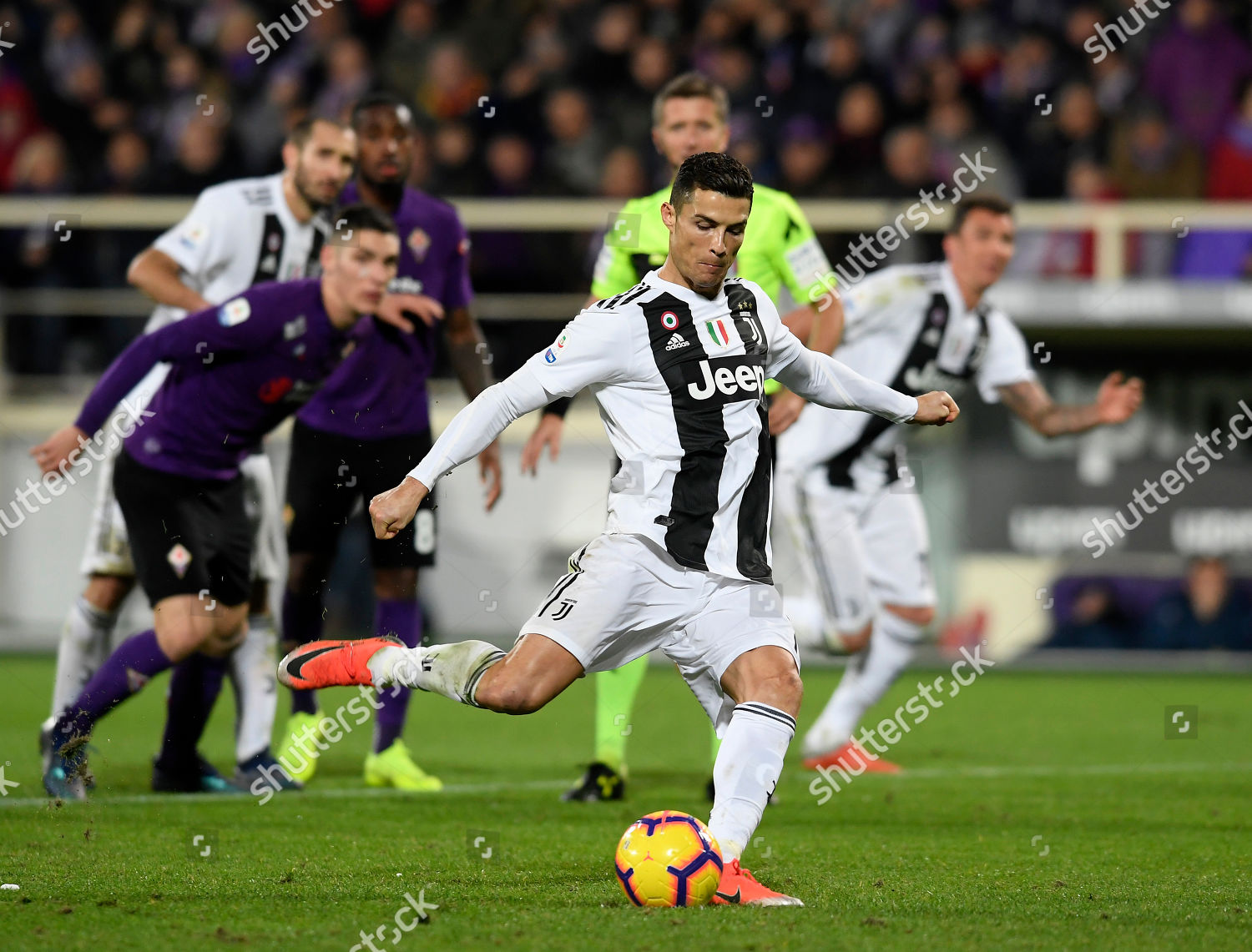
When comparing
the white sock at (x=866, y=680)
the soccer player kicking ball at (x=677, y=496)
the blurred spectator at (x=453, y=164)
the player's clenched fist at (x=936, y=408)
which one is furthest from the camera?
the blurred spectator at (x=453, y=164)

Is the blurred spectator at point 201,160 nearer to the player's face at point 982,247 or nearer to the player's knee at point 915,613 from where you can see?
the player's face at point 982,247

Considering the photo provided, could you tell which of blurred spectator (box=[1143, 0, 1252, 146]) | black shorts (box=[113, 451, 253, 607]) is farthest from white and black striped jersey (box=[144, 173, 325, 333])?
blurred spectator (box=[1143, 0, 1252, 146])

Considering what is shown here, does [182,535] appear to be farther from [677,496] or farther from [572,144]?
[572,144]

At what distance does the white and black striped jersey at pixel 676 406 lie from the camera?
4.52m

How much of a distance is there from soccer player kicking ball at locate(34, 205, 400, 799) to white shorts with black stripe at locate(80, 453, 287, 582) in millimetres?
512

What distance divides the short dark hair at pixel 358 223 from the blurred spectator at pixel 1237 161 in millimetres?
9604

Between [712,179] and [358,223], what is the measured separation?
199 cm

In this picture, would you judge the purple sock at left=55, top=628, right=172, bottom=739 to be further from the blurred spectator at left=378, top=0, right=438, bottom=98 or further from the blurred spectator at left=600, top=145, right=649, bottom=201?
the blurred spectator at left=378, top=0, right=438, bottom=98

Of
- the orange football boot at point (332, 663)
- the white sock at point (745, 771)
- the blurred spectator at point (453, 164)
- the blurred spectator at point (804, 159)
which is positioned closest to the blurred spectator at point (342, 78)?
the blurred spectator at point (453, 164)

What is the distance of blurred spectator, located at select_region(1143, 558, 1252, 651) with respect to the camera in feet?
44.0

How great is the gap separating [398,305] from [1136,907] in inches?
141

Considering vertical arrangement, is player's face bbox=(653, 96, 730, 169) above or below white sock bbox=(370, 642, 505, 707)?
above

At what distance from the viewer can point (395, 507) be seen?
4.23 meters

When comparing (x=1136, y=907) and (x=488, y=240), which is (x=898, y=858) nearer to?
(x=1136, y=907)
